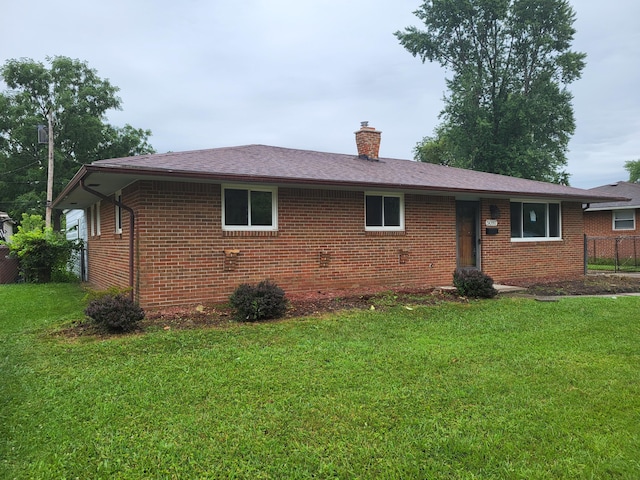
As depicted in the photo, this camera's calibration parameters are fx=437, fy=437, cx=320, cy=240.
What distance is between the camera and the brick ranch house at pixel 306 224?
813cm

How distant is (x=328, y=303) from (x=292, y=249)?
151 centimetres

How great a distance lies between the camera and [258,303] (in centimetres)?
734

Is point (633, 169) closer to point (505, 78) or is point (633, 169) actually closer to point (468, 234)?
point (505, 78)

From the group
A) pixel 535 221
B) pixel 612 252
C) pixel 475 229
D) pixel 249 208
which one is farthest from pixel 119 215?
pixel 612 252

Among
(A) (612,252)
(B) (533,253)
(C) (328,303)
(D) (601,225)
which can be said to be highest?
(D) (601,225)

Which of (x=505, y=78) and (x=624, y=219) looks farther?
(x=505, y=78)

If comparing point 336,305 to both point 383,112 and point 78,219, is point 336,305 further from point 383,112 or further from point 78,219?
point 383,112

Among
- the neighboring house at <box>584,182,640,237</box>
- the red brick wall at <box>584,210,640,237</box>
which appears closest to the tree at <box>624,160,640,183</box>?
the neighboring house at <box>584,182,640,237</box>

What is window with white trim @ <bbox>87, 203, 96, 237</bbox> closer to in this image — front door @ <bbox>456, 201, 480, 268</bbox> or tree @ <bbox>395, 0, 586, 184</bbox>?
front door @ <bbox>456, 201, 480, 268</bbox>

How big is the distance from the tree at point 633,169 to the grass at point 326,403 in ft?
206

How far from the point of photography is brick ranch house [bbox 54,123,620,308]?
8133mm

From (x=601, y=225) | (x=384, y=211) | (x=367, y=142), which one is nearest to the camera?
(x=384, y=211)

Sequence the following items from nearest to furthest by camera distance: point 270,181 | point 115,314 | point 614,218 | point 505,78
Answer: point 115,314
point 270,181
point 614,218
point 505,78

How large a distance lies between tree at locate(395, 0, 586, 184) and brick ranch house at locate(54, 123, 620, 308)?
15.3 meters
